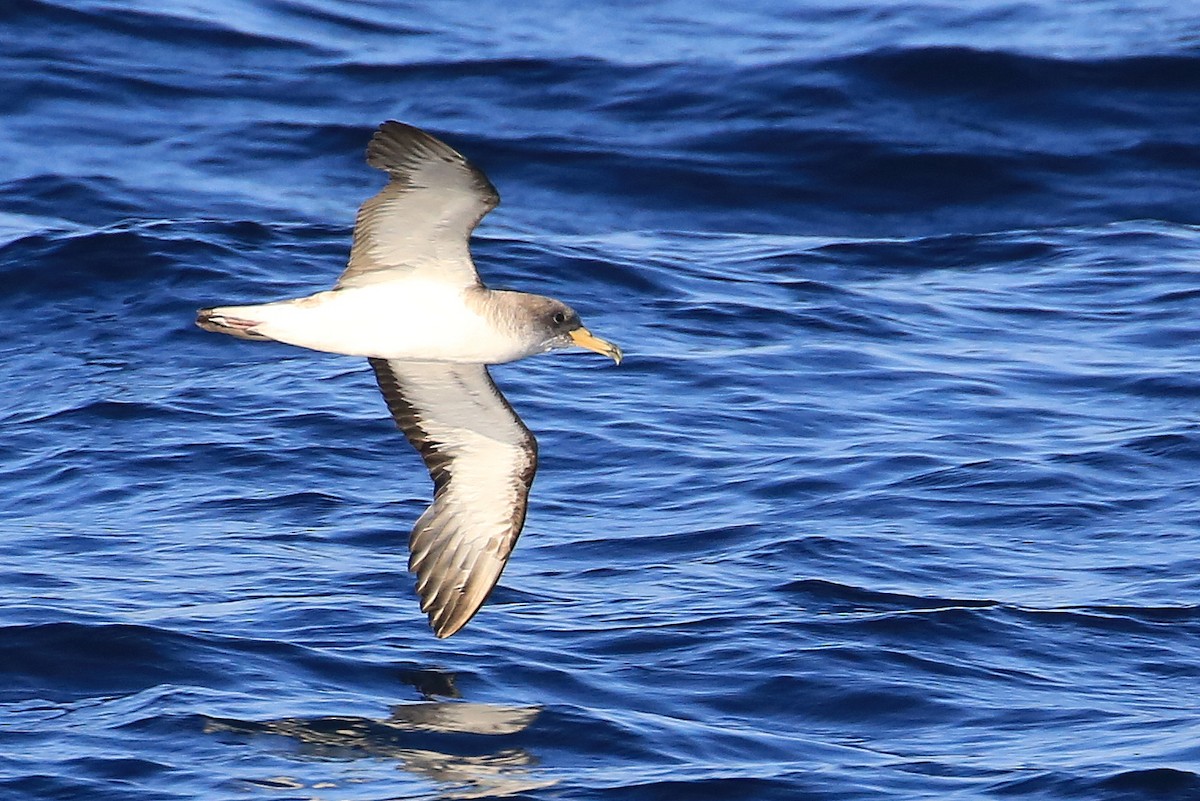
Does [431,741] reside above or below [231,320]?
below

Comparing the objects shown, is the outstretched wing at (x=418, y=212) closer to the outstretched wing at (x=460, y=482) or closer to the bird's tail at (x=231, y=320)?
the bird's tail at (x=231, y=320)

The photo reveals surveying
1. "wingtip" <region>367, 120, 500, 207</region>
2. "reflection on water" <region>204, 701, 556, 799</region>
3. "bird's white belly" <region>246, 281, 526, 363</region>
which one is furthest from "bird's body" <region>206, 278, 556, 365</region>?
"reflection on water" <region>204, 701, 556, 799</region>

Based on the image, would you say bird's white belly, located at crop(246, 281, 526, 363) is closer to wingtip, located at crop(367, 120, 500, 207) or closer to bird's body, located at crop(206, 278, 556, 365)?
bird's body, located at crop(206, 278, 556, 365)

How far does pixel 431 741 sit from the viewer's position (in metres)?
9.22

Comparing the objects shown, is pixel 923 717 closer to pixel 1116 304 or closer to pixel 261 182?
pixel 1116 304

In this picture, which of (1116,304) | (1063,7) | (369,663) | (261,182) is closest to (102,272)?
(261,182)

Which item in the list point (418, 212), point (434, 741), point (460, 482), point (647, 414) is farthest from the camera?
point (647, 414)

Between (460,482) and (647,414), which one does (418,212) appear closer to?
(460,482)

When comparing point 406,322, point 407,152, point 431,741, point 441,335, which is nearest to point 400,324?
point 406,322

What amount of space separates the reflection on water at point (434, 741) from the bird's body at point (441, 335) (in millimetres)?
493

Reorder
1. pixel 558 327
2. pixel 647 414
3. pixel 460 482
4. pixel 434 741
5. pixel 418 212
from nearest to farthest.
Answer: pixel 418 212, pixel 558 327, pixel 434 741, pixel 460 482, pixel 647 414

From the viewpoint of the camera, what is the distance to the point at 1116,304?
16.3 meters

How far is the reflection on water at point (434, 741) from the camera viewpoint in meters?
8.90

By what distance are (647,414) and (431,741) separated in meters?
4.90
